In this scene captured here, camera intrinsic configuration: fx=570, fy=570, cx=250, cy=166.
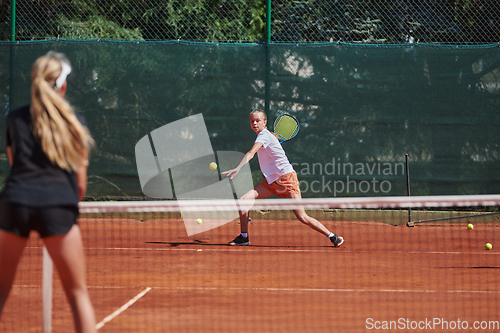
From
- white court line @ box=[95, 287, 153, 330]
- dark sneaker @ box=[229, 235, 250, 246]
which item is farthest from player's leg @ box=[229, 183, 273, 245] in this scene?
white court line @ box=[95, 287, 153, 330]

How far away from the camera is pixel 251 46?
8320mm

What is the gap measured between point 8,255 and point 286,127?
5.62 metres

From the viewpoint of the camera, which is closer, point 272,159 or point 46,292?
point 46,292

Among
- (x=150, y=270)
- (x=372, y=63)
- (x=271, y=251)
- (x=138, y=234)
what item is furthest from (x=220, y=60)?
(x=150, y=270)

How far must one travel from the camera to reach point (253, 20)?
945 cm

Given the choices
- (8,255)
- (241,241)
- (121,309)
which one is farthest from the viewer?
(241,241)

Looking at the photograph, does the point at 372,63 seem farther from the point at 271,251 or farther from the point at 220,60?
the point at 271,251

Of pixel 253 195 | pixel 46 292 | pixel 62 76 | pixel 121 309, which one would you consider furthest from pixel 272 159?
pixel 62 76

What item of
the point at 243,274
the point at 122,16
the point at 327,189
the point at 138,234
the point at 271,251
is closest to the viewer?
the point at 243,274

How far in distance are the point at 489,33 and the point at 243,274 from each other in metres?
6.08

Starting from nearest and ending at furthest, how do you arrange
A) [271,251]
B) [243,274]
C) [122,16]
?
[243,274], [271,251], [122,16]

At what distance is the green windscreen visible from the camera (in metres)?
8.23

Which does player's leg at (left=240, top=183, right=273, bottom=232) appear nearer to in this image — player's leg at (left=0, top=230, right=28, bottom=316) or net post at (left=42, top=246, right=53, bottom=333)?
net post at (left=42, top=246, right=53, bottom=333)

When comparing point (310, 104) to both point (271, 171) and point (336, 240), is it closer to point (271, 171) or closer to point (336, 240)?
point (271, 171)
